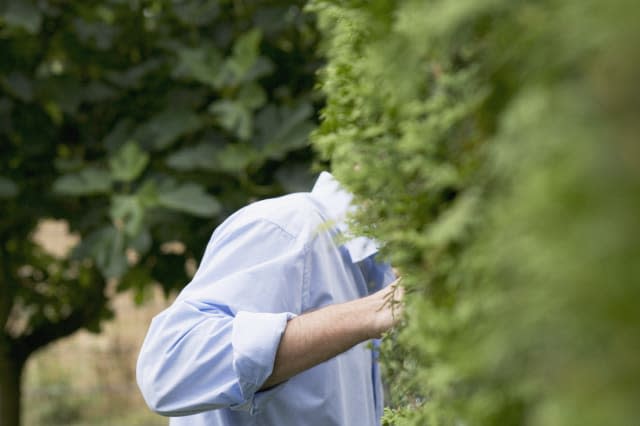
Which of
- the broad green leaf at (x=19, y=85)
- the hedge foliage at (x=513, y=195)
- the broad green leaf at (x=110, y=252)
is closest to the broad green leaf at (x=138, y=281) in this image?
the broad green leaf at (x=110, y=252)

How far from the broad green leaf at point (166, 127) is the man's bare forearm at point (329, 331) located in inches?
79.7

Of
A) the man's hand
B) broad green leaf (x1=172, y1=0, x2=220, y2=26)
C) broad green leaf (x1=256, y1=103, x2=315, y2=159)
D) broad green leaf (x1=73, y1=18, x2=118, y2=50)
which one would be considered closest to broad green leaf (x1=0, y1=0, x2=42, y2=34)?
broad green leaf (x1=73, y1=18, x2=118, y2=50)

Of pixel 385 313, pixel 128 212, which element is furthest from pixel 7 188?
pixel 385 313

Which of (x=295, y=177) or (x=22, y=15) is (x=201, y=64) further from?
(x=22, y=15)

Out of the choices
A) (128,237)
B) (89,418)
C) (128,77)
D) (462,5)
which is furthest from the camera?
(89,418)

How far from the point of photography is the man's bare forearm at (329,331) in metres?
1.67

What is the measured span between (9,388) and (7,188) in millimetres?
1541

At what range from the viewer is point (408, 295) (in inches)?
52.0

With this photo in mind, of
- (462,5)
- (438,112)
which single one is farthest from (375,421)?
(462,5)

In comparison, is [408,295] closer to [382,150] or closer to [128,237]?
[382,150]

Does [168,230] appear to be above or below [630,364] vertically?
above

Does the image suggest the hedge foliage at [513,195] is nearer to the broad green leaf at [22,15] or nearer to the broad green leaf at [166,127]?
the broad green leaf at [166,127]

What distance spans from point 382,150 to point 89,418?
8068 mm

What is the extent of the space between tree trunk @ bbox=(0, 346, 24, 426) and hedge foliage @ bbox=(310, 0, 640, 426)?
409 centimetres
